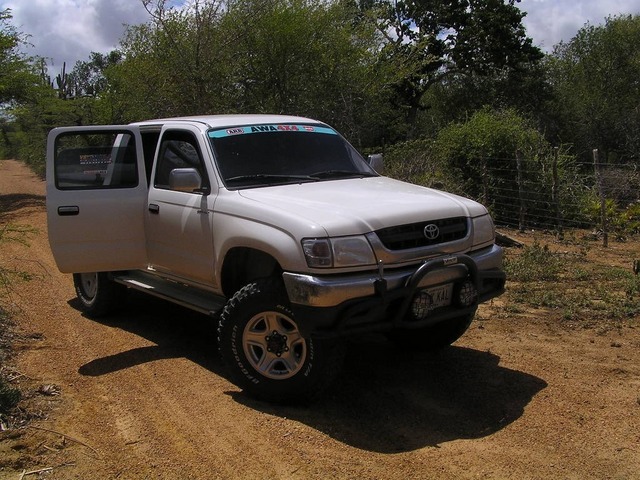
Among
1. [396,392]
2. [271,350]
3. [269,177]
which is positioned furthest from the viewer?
[269,177]

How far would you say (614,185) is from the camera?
47.6 ft

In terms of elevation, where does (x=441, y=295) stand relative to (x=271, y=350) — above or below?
above

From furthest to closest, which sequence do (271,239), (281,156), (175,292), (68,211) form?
(68,211) < (175,292) < (281,156) < (271,239)

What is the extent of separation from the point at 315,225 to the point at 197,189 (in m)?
1.40

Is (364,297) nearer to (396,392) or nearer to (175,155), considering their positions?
(396,392)

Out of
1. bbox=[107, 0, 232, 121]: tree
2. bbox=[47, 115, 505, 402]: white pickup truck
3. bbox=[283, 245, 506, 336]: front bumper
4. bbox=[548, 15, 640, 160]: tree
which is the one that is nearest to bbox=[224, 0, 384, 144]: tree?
bbox=[107, 0, 232, 121]: tree

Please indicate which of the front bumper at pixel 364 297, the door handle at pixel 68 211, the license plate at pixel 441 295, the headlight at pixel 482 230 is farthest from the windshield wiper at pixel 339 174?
the door handle at pixel 68 211

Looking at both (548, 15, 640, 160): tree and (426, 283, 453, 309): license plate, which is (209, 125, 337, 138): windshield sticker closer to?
(426, 283, 453, 309): license plate

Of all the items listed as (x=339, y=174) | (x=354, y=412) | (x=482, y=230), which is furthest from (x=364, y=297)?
(x=339, y=174)

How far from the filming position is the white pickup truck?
423cm

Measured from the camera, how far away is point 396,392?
190 inches

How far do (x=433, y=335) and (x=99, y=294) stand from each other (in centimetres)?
323

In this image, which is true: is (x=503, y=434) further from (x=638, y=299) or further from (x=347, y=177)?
(x=638, y=299)

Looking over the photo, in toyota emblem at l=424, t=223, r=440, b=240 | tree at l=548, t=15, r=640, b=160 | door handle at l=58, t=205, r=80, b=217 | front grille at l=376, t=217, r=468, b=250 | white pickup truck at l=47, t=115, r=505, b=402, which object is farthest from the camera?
tree at l=548, t=15, r=640, b=160
